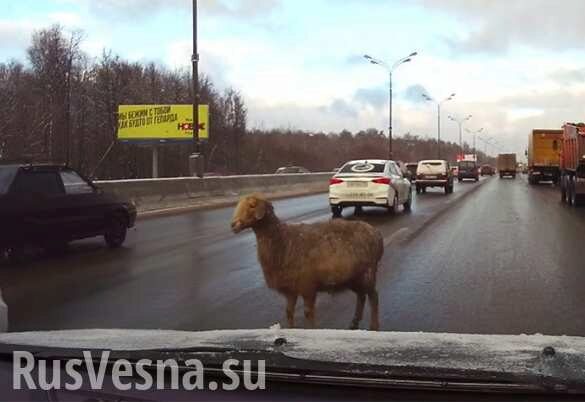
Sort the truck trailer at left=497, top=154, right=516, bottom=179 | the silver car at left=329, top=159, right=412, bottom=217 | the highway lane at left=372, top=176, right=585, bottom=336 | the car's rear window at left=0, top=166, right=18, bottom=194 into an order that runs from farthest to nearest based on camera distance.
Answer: the truck trailer at left=497, top=154, right=516, bottom=179
the silver car at left=329, top=159, right=412, bottom=217
the car's rear window at left=0, top=166, right=18, bottom=194
the highway lane at left=372, top=176, right=585, bottom=336

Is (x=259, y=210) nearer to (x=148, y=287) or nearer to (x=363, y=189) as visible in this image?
(x=148, y=287)

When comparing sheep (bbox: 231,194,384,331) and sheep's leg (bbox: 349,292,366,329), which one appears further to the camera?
sheep's leg (bbox: 349,292,366,329)

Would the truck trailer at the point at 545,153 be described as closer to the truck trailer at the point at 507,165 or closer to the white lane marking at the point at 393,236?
the truck trailer at the point at 507,165

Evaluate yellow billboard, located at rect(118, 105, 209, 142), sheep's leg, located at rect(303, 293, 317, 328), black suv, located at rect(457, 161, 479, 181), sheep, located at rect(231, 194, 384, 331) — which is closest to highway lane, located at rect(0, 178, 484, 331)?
sheep's leg, located at rect(303, 293, 317, 328)

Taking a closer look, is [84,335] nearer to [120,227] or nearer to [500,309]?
[500,309]

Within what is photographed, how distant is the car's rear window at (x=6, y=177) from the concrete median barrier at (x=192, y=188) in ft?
23.3

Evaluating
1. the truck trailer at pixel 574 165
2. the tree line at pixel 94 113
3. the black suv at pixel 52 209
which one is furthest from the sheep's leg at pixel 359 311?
the tree line at pixel 94 113

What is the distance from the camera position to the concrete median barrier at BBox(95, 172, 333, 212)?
2066 centimetres

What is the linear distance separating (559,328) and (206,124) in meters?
52.1

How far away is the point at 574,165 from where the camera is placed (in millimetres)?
24375

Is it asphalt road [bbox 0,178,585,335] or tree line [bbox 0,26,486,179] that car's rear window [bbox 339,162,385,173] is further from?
tree line [bbox 0,26,486,179]

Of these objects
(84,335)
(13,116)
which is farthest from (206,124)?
(84,335)

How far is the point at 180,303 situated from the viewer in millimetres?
7453

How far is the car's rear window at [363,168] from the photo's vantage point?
2008 centimetres
